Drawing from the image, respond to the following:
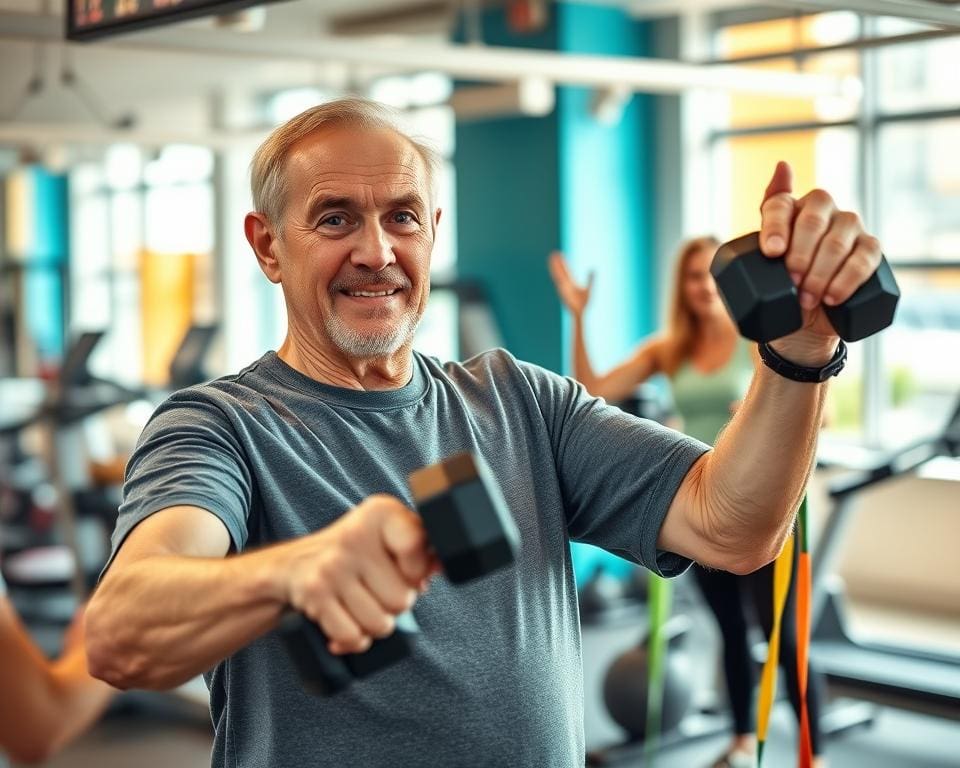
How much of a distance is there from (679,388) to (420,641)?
3.04 m

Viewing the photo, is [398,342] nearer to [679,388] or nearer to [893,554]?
[679,388]

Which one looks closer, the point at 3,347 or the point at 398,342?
the point at 398,342

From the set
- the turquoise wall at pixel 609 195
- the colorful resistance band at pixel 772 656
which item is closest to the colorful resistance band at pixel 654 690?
the colorful resistance band at pixel 772 656

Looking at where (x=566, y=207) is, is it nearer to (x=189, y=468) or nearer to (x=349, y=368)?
(x=349, y=368)

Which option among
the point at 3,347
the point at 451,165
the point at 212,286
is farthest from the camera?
the point at 3,347

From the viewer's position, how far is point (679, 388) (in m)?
4.38

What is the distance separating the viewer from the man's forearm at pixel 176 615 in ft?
3.50

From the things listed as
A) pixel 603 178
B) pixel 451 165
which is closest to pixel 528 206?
pixel 603 178

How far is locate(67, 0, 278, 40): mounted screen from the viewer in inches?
82.4

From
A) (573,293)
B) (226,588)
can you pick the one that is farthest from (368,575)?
(573,293)

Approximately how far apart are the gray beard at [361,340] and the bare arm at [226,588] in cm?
36

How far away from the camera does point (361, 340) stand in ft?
5.16

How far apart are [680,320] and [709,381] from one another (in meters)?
0.29

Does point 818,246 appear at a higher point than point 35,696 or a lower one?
higher
